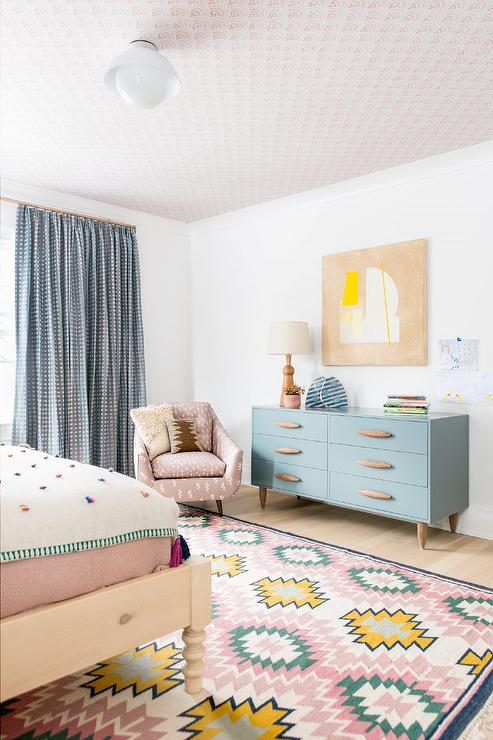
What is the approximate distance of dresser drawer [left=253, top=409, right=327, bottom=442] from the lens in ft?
12.5

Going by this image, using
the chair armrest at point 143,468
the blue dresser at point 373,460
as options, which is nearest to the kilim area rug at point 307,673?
the blue dresser at point 373,460

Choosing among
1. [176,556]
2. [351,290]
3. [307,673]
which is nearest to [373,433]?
[351,290]

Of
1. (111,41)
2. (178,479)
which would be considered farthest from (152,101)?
(178,479)

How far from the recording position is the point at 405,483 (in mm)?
3342

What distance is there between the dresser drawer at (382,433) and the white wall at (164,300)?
2.12 m

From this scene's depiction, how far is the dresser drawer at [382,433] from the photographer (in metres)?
3.28

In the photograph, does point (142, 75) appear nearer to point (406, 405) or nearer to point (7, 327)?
point (406, 405)

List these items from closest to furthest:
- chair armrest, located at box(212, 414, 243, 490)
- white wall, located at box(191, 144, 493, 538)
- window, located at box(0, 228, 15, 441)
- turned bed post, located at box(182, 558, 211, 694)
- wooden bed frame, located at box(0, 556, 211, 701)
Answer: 1. wooden bed frame, located at box(0, 556, 211, 701)
2. turned bed post, located at box(182, 558, 211, 694)
3. white wall, located at box(191, 144, 493, 538)
4. chair armrest, located at box(212, 414, 243, 490)
5. window, located at box(0, 228, 15, 441)

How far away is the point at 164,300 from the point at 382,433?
2.71 m

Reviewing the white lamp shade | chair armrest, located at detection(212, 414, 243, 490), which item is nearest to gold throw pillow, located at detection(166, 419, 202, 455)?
chair armrest, located at detection(212, 414, 243, 490)

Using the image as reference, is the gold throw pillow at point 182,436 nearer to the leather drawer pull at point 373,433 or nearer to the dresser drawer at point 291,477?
the dresser drawer at point 291,477

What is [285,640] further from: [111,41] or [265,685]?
[111,41]

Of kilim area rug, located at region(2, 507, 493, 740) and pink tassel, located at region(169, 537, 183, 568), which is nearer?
kilim area rug, located at region(2, 507, 493, 740)

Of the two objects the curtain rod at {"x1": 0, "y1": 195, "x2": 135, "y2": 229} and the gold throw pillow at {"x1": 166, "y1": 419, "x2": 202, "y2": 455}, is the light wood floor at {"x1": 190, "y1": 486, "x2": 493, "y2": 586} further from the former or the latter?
the curtain rod at {"x1": 0, "y1": 195, "x2": 135, "y2": 229}
